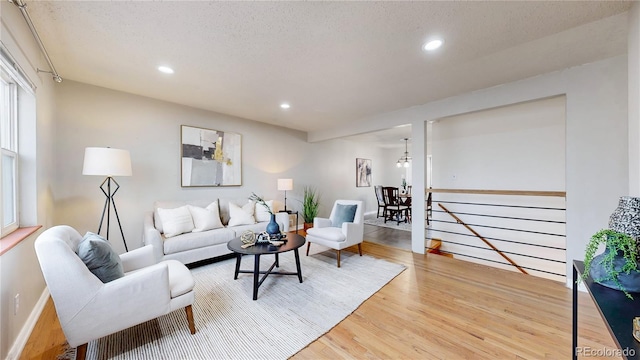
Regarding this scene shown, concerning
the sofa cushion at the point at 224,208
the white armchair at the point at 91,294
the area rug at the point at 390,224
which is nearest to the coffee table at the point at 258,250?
the white armchair at the point at 91,294

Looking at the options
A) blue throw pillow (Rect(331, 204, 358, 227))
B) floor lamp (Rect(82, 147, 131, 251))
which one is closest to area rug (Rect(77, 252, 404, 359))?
blue throw pillow (Rect(331, 204, 358, 227))

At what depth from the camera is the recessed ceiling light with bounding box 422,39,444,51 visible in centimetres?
201

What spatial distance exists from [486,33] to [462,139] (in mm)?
2668

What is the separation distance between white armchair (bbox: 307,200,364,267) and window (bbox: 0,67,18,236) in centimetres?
290

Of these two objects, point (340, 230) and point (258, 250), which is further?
point (340, 230)

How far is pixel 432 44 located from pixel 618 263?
1899 millimetres

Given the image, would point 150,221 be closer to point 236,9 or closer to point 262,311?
point 262,311

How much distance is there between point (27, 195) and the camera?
2035 mm

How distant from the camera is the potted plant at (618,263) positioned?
976 millimetres

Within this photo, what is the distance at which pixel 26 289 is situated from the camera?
1.80 meters

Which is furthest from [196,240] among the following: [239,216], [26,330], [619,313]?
[619,313]

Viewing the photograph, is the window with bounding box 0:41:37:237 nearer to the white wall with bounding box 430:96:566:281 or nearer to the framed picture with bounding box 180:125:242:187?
the framed picture with bounding box 180:125:242:187

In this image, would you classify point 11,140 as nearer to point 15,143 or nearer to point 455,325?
point 15,143

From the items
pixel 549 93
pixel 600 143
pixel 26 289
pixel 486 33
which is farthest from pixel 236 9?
pixel 600 143
